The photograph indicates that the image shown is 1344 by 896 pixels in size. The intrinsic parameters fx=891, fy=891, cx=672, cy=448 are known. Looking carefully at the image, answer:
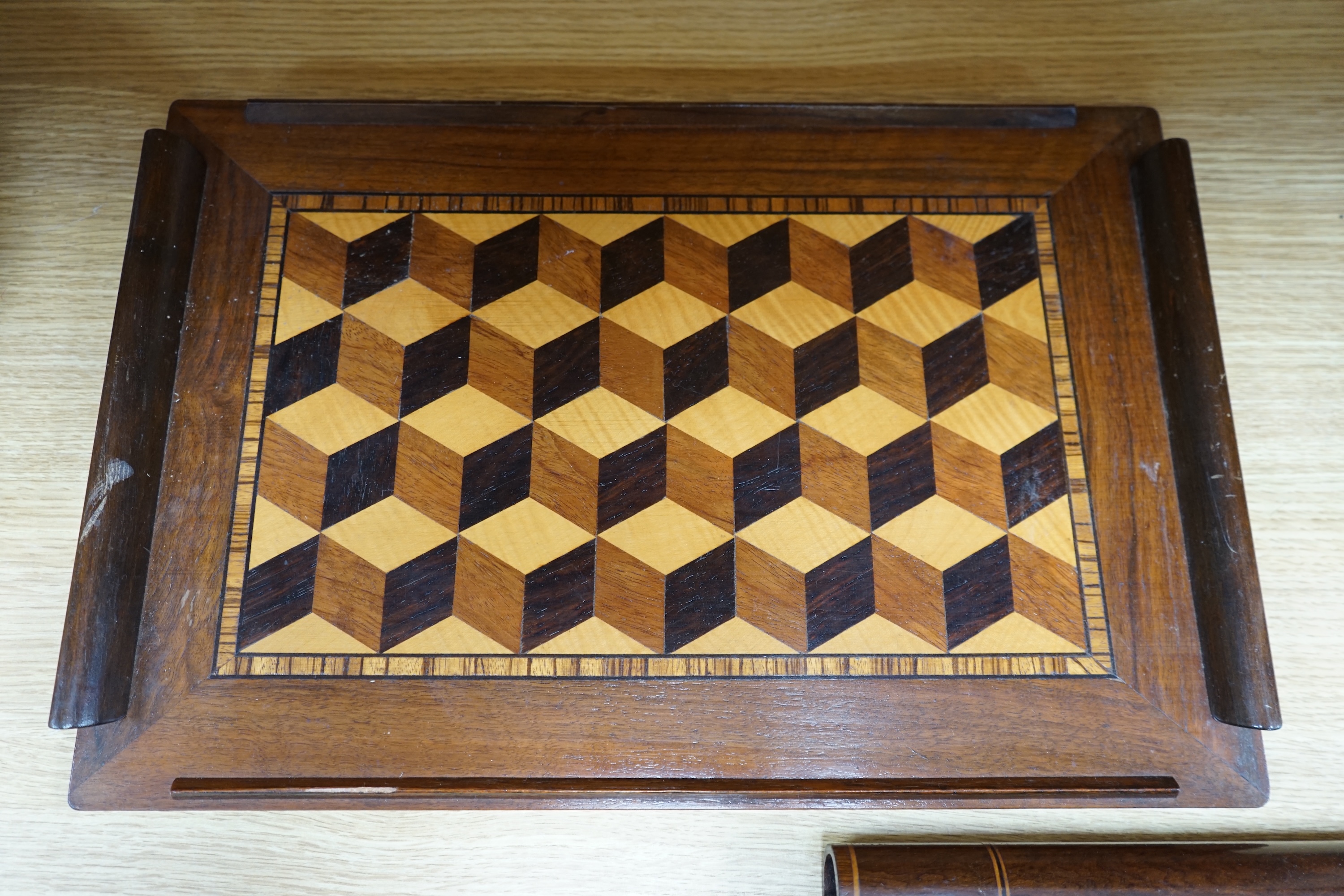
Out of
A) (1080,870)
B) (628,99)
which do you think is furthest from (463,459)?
(1080,870)

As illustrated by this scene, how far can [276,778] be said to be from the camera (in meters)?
1.04

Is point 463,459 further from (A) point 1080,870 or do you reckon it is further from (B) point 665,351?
(A) point 1080,870

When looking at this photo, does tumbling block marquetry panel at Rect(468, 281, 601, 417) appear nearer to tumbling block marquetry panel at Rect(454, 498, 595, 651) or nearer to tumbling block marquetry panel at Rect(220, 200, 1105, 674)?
tumbling block marquetry panel at Rect(220, 200, 1105, 674)

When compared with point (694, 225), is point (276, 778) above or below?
below

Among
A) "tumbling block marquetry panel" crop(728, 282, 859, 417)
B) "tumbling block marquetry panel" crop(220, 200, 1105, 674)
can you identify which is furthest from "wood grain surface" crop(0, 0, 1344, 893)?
"tumbling block marquetry panel" crop(728, 282, 859, 417)

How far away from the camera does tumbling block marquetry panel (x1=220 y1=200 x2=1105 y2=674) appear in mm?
1103

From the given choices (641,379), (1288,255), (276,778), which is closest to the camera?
(276,778)

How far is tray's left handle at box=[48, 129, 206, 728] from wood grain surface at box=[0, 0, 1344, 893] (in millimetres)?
141

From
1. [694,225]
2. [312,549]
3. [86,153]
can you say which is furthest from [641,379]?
[86,153]

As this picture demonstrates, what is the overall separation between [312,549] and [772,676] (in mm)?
591

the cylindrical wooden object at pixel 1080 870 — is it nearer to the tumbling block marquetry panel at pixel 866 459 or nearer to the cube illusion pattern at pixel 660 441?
the cube illusion pattern at pixel 660 441

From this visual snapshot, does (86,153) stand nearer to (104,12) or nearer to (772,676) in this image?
(104,12)

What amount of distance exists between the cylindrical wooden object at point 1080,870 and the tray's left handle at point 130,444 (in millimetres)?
885

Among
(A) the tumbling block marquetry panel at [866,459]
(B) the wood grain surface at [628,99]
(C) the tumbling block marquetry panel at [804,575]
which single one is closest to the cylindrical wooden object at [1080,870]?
(B) the wood grain surface at [628,99]
